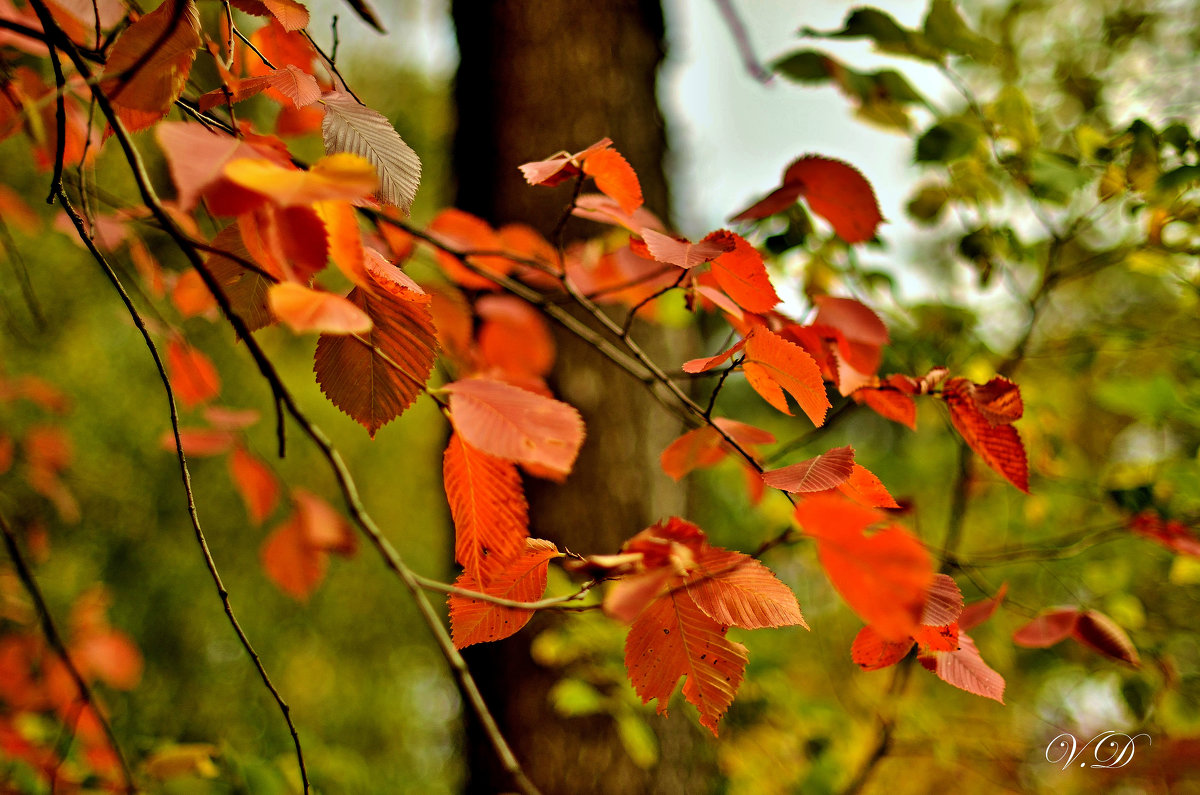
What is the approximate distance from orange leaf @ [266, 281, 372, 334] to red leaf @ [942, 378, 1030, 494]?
0.41 meters

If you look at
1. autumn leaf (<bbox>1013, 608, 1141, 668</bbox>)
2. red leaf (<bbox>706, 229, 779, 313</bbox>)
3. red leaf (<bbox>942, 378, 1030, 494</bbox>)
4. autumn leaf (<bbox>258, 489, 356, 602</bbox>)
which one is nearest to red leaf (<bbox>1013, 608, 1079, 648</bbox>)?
autumn leaf (<bbox>1013, 608, 1141, 668</bbox>)

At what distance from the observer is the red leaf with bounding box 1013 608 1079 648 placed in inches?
22.8

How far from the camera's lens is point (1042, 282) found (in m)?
0.98

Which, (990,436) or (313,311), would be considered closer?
(313,311)

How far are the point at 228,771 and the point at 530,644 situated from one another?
0.50m

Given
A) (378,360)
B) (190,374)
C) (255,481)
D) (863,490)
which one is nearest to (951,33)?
(863,490)

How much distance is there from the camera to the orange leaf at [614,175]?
0.45 meters

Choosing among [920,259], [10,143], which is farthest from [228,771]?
[920,259]

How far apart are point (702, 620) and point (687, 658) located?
0.08 feet

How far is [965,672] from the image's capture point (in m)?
0.42

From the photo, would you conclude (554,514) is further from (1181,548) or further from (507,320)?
(1181,548)

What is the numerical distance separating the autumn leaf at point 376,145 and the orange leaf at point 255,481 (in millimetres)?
768

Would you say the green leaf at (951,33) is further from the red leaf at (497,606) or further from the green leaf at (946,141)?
the red leaf at (497,606)

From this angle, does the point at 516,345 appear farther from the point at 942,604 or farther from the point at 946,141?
the point at 942,604
